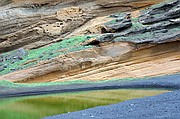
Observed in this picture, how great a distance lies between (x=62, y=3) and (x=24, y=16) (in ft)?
8.87

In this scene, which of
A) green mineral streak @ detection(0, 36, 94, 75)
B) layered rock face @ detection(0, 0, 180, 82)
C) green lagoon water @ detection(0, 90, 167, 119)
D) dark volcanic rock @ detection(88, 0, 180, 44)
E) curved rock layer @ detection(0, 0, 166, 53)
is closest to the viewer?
green lagoon water @ detection(0, 90, 167, 119)

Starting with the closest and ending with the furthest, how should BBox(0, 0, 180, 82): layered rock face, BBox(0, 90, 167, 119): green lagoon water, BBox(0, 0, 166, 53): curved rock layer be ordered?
BBox(0, 90, 167, 119): green lagoon water
BBox(0, 0, 180, 82): layered rock face
BBox(0, 0, 166, 53): curved rock layer

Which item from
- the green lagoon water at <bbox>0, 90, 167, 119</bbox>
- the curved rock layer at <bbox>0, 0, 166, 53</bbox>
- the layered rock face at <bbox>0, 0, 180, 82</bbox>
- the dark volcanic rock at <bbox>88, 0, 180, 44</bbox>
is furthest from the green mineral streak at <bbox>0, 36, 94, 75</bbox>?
the green lagoon water at <bbox>0, 90, 167, 119</bbox>

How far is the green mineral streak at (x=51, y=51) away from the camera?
22.4 meters

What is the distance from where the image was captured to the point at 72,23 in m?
27.3

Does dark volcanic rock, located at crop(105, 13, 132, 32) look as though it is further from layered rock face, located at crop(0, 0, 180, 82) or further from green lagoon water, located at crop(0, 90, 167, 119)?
green lagoon water, located at crop(0, 90, 167, 119)

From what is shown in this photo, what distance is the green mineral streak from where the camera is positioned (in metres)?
22.4

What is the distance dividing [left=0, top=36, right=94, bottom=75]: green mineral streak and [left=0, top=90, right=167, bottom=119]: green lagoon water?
18.3 feet

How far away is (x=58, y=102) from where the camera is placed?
47.1 ft

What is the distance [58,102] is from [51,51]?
912 centimetres

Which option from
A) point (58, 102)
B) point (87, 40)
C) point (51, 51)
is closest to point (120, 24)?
point (87, 40)

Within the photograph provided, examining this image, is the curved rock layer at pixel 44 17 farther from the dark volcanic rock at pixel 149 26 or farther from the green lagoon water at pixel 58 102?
the green lagoon water at pixel 58 102

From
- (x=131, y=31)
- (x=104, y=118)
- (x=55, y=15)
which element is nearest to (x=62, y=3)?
(x=55, y=15)

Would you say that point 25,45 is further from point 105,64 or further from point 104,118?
point 104,118
